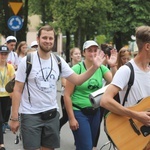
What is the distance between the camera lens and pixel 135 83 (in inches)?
148

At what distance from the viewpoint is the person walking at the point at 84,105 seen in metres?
5.37

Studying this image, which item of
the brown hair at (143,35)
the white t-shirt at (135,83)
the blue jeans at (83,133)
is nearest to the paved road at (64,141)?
the blue jeans at (83,133)

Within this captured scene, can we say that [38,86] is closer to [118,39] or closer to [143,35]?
[143,35]

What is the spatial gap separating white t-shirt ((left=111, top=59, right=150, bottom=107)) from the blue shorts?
1422mm

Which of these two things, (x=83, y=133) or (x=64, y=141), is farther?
(x=64, y=141)

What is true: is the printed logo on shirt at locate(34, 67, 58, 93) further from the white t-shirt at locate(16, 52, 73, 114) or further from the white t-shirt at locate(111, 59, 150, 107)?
the white t-shirt at locate(111, 59, 150, 107)

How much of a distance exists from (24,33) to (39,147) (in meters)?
20.0

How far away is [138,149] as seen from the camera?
3576mm

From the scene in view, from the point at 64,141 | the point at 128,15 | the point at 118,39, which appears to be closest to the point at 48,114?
the point at 64,141

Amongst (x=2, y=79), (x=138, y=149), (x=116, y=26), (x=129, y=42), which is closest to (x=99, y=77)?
(x=138, y=149)

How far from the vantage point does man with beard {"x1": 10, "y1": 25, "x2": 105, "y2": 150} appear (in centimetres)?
488

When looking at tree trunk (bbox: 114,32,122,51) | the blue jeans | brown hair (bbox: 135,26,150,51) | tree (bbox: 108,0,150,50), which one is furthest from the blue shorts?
tree trunk (bbox: 114,32,122,51)

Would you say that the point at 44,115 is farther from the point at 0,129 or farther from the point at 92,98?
the point at 0,129

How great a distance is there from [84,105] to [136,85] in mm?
1873
